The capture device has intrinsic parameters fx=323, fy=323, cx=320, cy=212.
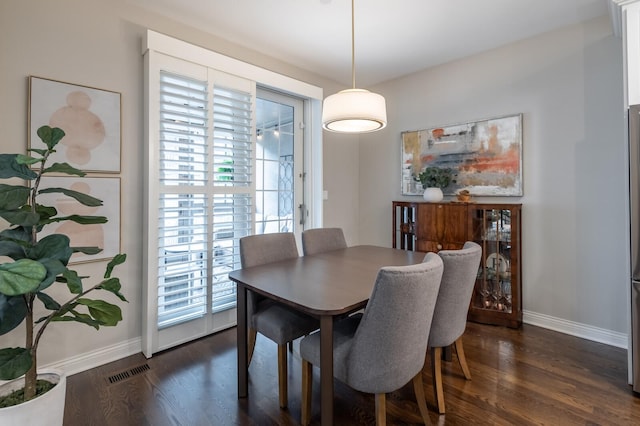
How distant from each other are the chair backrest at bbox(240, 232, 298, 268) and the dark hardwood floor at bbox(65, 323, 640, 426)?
0.76 meters

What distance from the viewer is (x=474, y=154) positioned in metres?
3.33

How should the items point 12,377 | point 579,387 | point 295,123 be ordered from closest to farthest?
1. point 12,377
2. point 579,387
3. point 295,123

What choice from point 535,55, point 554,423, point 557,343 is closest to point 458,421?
point 554,423

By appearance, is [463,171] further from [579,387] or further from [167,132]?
[167,132]

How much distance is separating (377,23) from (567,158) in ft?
6.61

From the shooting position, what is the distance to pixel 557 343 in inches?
104

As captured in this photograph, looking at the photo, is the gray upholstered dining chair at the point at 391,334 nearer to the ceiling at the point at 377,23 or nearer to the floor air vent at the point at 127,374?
the floor air vent at the point at 127,374

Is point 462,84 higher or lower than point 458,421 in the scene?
higher

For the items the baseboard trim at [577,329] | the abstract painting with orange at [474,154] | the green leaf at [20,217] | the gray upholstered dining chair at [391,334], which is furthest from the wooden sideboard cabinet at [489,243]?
the green leaf at [20,217]

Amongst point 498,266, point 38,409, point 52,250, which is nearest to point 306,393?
point 38,409

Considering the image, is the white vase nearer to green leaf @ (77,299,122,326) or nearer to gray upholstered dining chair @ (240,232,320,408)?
gray upholstered dining chair @ (240,232,320,408)

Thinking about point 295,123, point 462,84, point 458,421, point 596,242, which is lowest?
point 458,421

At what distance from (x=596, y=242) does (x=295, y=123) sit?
3102 millimetres

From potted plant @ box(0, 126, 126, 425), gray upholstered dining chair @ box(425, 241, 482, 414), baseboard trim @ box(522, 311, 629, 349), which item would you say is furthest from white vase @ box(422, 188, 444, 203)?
potted plant @ box(0, 126, 126, 425)
